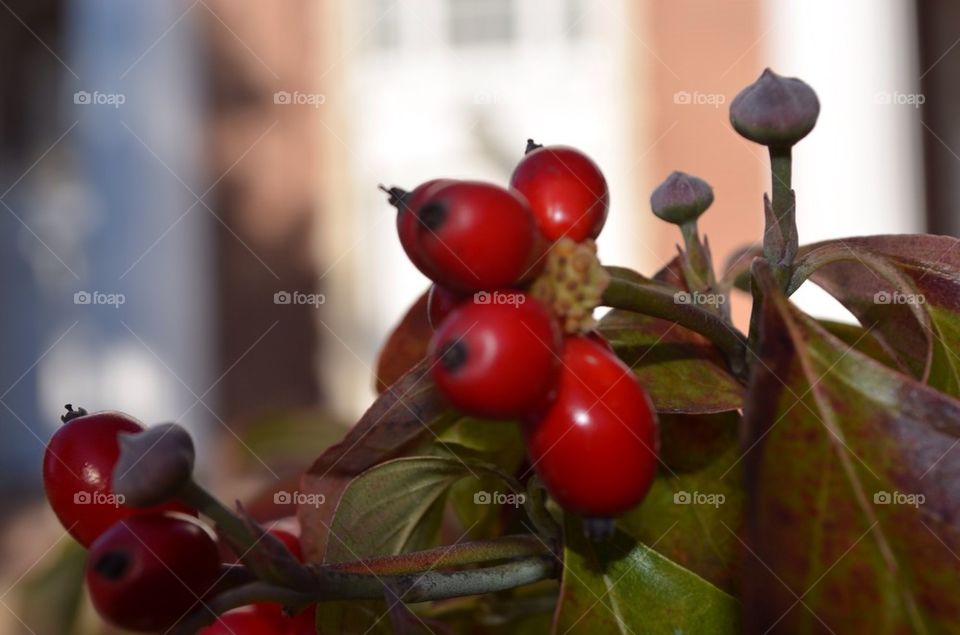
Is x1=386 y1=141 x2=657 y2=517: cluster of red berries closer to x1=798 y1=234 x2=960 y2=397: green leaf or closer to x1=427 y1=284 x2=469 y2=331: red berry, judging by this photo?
x1=427 y1=284 x2=469 y2=331: red berry

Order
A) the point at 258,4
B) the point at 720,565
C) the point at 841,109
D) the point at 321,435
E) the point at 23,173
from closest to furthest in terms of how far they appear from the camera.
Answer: the point at 720,565
the point at 321,435
the point at 841,109
the point at 258,4
the point at 23,173

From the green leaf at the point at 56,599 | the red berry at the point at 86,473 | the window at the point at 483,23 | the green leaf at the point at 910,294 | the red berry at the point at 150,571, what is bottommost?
the green leaf at the point at 56,599

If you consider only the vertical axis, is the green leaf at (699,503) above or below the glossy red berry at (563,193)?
below

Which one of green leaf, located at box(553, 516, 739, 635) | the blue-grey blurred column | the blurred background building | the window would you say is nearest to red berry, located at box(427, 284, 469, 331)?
green leaf, located at box(553, 516, 739, 635)

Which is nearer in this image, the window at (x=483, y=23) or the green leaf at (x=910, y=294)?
the green leaf at (x=910, y=294)

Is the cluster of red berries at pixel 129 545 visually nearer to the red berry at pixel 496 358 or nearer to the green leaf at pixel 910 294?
the red berry at pixel 496 358

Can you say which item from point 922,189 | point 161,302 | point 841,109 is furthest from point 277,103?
point 922,189

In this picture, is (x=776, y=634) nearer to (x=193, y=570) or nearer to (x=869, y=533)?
(x=869, y=533)

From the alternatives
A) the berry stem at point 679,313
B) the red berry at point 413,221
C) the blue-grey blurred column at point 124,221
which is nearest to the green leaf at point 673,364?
the berry stem at point 679,313
